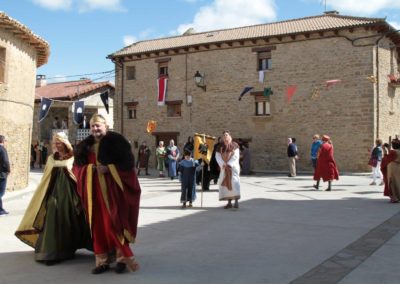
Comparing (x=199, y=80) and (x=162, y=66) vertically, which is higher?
(x=162, y=66)

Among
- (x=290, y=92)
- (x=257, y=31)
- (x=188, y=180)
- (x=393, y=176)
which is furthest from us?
(x=257, y=31)

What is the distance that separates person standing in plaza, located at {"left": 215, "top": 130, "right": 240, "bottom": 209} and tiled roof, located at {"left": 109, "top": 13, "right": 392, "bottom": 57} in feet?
44.4

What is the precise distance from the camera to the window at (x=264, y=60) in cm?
2345

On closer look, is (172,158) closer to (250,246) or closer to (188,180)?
(188,180)

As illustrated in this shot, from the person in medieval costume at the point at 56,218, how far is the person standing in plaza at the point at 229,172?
446 centimetres

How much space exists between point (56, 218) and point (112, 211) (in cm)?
83

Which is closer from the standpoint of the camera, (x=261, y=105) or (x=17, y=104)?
(x=17, y=104)

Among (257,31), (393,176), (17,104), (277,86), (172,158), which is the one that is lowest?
(393,176)

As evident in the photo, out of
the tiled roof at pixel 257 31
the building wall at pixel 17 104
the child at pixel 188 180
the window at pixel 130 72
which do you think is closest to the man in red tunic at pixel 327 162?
the child at pixel 188 180

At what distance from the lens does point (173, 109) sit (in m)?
26.8

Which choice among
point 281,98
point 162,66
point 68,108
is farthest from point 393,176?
point 68,108

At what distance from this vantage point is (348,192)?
1291 centimetres

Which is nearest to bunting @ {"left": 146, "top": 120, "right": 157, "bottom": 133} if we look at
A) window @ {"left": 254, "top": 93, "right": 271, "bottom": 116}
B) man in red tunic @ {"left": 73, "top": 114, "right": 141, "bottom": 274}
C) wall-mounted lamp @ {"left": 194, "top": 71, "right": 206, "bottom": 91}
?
wall-mounted lamp @ {"left": 194, "top": 71, "right": 206, "bottom": 91}

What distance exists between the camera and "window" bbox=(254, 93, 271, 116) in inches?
925
